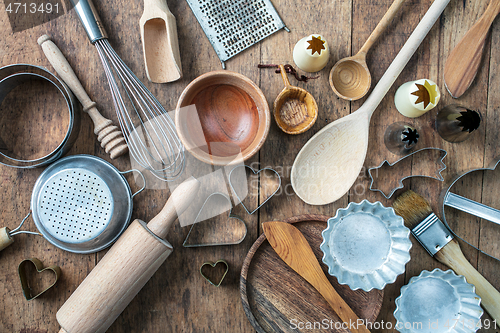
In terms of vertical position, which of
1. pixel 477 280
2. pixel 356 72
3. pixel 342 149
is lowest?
pixel 477 280

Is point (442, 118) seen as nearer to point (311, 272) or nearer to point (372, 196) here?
point (372, 196)

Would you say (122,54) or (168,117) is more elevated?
(122,54)

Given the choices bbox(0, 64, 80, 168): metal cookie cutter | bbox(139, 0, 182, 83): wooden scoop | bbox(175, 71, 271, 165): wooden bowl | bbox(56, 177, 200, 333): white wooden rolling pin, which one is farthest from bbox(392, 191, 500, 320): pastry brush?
bbox(0, 64, 80, 168): metal cookie cutter

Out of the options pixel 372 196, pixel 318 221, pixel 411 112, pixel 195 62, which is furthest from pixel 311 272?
pixel 195 62

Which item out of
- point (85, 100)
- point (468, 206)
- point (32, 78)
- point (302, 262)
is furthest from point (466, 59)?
point (32, 78)

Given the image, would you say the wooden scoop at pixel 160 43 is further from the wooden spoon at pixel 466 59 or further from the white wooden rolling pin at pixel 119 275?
the wooden spoon at pixel 466 59

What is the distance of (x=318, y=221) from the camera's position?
64cm

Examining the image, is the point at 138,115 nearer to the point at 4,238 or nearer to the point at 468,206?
the point at 4,238

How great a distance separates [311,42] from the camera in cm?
62

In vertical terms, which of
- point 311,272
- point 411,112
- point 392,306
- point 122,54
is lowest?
point 392,306

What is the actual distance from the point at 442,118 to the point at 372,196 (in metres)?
0.24

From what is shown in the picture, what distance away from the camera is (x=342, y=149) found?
670mm

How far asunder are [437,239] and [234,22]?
67 centimetres

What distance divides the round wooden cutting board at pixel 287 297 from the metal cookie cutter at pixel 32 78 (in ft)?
1.46
